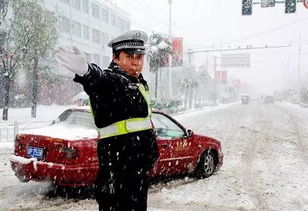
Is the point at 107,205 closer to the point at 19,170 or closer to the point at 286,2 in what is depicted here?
the point at 19,170

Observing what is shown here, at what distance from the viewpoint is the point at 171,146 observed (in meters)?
7.28

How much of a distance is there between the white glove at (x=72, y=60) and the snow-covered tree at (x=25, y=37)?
71.5 ft

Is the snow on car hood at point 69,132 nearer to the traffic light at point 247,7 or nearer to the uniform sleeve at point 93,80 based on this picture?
the uniform sleeve at point 93,80

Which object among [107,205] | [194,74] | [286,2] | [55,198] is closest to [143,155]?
[107,205]

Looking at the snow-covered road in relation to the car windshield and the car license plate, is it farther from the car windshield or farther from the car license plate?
the car windshield

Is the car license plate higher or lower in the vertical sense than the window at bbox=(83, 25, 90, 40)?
lower

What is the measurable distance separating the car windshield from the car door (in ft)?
3.72

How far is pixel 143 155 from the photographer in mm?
3010

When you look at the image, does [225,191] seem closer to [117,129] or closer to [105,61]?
[117,129]

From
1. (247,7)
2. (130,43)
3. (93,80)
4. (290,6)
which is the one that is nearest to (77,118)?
(130,43)

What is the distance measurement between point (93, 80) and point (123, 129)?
17.4 inches

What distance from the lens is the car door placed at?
712 centimetres

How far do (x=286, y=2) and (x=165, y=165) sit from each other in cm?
1360

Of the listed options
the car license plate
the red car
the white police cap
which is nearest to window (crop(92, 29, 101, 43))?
the red car
